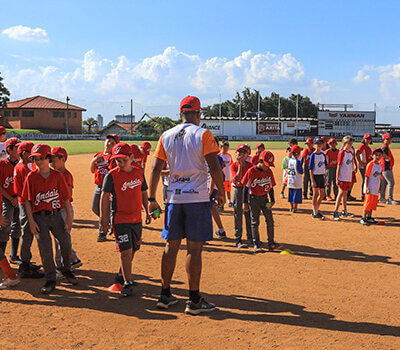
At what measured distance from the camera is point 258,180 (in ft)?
24.4

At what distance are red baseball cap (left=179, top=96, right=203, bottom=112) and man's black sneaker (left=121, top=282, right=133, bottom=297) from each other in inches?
89.3

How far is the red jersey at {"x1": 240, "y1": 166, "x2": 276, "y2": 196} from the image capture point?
7426mm

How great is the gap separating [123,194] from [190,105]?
1.40m

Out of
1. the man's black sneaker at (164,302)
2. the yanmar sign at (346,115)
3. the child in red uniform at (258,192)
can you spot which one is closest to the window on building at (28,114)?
the yanmar sign at (346,115)

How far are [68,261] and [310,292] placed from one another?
3203mm

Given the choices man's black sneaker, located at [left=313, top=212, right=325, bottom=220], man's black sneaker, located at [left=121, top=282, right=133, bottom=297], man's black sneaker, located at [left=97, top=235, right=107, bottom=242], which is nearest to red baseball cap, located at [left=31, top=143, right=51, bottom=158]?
man's black sneaker, located at [left=121, top=282, right=133, bottom=297]

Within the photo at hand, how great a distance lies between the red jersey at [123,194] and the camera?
5.19m

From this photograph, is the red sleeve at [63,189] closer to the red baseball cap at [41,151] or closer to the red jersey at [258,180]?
the red baseball cap at [41,151]

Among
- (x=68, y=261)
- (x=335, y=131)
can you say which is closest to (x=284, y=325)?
(x=68, y=261)

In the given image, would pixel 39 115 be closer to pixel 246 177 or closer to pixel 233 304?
pixel 246 177

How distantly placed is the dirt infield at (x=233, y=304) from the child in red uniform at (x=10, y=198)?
2.72 ft

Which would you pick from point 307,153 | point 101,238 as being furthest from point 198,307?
point 307,153

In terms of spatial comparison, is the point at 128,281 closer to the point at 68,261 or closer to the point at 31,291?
the point at 68,261

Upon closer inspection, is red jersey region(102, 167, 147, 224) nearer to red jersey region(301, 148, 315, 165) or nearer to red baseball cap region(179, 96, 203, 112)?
red baseball cap region(179, 96, 203, 112)
